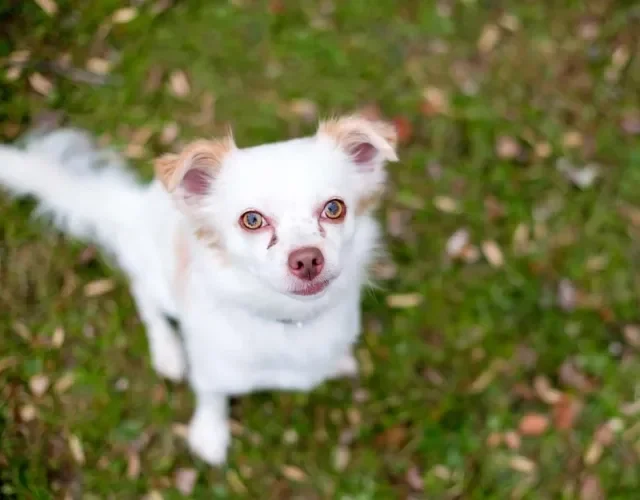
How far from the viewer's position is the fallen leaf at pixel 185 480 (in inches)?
118

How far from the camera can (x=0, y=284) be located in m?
3.24

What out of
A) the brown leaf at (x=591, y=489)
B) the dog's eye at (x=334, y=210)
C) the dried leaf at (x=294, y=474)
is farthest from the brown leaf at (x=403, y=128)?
the brown leaf at (x=591, y=489)

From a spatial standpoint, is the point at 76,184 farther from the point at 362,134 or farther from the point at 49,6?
the point at 49,6

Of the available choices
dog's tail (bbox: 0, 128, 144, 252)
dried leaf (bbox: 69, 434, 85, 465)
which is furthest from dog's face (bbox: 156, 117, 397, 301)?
dried leaf (bbox: 69, 434, 85, 465)

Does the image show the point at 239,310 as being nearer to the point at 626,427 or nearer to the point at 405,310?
the point at 405,310

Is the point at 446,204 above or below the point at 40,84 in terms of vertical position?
below

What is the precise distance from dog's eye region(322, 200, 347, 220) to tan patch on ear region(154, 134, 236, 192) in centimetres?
36

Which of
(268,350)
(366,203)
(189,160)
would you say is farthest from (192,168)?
(268,350)

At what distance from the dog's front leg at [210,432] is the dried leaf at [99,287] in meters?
0.71

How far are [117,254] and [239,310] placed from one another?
3.37 feet

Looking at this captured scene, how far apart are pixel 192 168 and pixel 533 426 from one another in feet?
7.03

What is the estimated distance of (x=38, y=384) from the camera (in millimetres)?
3102

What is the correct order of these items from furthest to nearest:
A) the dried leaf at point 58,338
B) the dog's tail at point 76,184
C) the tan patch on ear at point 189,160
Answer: the dried leaf at point 58,338 → the dog's tail at point 76,184 → the tan patch on ear at point 189,160

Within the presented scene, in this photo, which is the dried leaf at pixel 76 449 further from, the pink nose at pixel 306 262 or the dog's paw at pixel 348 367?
the pink nose at pixel 306 262
